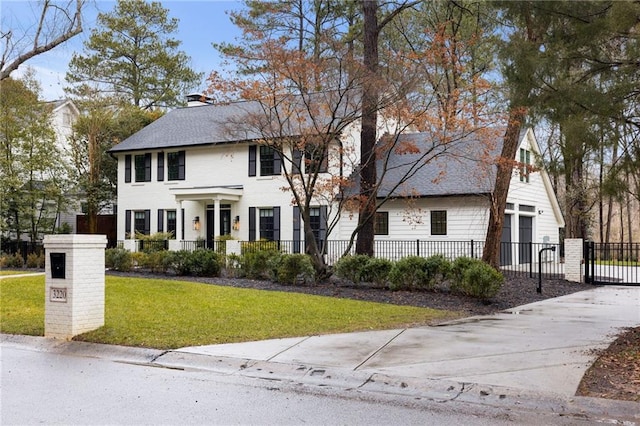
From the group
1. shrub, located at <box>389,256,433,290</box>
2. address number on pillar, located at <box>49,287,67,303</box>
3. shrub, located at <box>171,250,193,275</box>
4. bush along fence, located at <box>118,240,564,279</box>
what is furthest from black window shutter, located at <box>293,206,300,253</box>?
address number on pillar, located at <box>49,287,67,303</box>

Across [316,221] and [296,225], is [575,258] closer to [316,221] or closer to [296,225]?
[316,221]

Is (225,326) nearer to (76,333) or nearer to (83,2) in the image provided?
→ (76,333)

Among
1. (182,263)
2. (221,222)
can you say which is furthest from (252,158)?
(182,263)

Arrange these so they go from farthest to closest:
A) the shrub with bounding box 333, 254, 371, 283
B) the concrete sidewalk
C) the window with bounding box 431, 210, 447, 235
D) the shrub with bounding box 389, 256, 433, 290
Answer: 1. the window with bounding box 431, 210, 447, 235
2. the shrub with bounding box 333, 254, 371, 283
3. the shrub with bounding box 389, 256, 433, 290
4. the concrete sidewalk

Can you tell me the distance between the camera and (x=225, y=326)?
1028 centimetres

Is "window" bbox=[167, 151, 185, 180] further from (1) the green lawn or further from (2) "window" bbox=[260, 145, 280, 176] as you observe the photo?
(1) the green lawn

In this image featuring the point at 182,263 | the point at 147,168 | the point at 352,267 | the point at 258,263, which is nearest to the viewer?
the point at 352,267

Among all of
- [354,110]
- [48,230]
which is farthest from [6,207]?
[354,110]

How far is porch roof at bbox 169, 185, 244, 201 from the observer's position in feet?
90.2

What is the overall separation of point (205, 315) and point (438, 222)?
15.6m

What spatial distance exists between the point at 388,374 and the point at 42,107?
29016 mm

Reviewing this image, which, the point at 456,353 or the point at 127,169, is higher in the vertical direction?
the point at 127,169

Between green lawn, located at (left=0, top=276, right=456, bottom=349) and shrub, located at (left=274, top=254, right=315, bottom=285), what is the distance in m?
1.84

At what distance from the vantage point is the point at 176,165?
1214 inches
